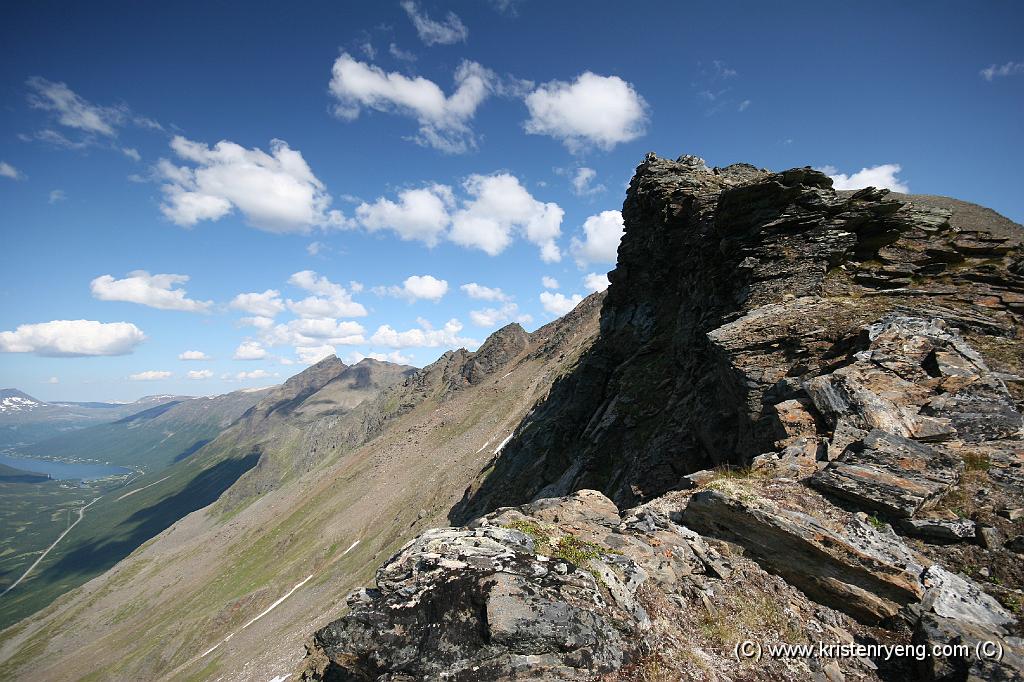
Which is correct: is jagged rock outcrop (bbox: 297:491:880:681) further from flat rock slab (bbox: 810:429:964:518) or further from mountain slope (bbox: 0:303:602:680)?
mountain slope (bbox: 0:303:602:680)

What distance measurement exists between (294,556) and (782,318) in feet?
329

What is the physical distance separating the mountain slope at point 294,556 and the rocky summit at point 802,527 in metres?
48.3

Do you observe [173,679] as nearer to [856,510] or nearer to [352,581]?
[352,581]

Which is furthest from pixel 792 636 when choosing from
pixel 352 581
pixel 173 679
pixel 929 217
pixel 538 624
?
pixel 173 679

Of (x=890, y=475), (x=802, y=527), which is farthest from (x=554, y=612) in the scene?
(x=890, y=475)

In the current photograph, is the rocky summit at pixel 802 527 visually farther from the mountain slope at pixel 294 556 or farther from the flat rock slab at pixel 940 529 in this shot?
the mountain slope at pixel 294 556

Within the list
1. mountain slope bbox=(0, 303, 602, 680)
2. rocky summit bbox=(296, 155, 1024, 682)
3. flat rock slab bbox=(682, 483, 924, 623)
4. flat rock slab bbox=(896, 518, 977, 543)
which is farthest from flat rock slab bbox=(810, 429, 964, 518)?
mountain slope bbox=(0, 303, 602, 680)

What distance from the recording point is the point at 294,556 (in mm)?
88562

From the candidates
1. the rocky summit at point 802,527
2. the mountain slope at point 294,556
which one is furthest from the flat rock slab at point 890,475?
the mountain slope at point 294,556

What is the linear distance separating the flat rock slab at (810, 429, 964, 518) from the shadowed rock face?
1.47m

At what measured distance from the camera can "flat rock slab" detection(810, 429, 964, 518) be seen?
33.0 feet

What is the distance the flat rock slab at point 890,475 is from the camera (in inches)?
396

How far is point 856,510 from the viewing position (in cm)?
1041

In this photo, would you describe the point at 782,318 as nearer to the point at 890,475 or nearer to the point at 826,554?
the point at 890,475
